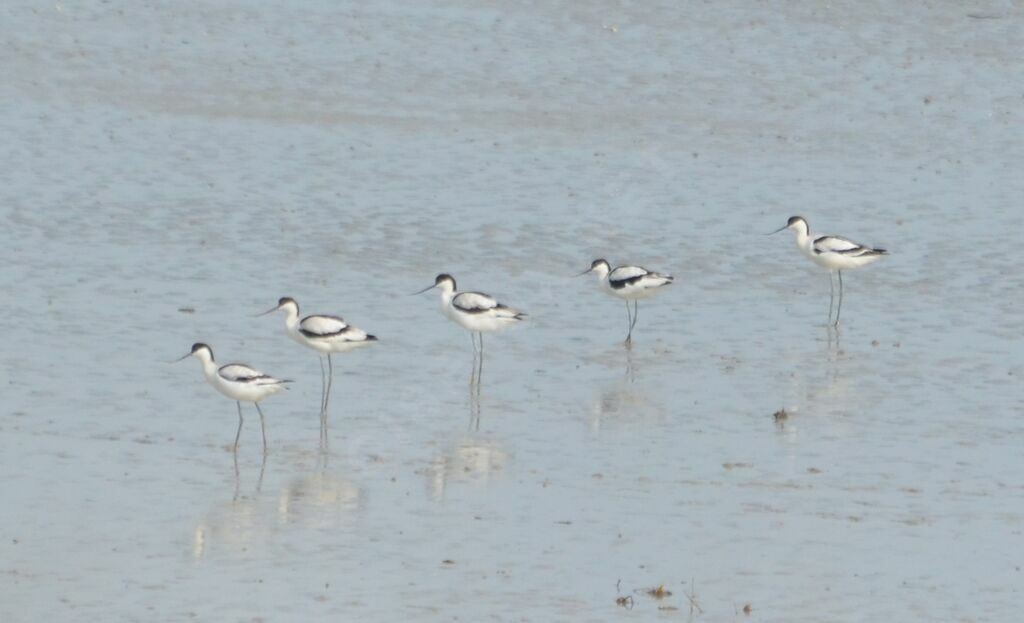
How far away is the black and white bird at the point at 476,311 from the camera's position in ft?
63.9

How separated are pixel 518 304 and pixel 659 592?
9.17 metres

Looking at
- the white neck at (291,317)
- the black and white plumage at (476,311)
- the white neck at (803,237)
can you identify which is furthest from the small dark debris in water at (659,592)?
the white neck at (803,237)

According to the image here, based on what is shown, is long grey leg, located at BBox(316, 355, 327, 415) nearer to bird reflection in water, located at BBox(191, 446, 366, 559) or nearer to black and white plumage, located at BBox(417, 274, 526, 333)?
black and white plumage, located at BBox(417, 274, 526, 333)

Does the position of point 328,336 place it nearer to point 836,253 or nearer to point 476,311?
point 476,311

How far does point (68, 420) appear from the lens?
16.4 meters

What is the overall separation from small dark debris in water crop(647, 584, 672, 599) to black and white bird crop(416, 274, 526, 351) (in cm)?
663

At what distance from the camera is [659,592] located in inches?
504

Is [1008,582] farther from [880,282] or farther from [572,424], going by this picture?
[880,282]

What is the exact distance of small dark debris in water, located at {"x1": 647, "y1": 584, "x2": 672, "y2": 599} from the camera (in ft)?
42.0

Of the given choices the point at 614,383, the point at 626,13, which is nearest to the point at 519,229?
the point at 614,383

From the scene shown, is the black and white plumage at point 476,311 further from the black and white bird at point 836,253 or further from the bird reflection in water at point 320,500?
the black and white bird at point 836,253

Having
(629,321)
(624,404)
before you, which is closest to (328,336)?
(624,404)

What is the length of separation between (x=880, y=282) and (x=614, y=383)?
20.0ft

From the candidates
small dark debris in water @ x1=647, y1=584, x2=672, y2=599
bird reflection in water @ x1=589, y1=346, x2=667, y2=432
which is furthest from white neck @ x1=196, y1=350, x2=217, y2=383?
small dark debris in water @ x1=647, y1=584, x2=672, y2=599
